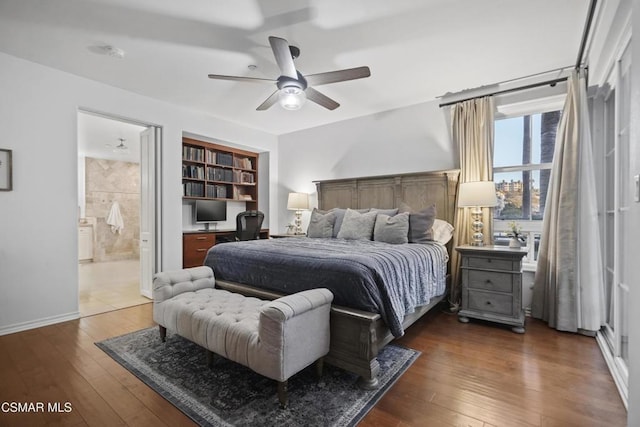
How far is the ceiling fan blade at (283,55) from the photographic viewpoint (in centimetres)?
201

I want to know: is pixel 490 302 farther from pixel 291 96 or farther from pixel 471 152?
pixel 291 96

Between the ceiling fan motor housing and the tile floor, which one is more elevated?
the ceiling fan motor housing

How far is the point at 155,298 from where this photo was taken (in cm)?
248

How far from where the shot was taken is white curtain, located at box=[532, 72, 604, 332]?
8.89 ft

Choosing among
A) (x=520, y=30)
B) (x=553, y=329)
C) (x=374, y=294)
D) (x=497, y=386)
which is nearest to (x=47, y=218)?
(x=374, y=294)

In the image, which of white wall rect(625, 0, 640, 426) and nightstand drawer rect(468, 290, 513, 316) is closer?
white wall rect(625, 0, 640, 426)

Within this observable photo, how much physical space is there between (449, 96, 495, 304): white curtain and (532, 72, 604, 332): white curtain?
0.60m

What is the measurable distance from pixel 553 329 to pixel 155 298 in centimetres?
367

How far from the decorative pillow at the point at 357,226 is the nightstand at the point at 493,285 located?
99 cm

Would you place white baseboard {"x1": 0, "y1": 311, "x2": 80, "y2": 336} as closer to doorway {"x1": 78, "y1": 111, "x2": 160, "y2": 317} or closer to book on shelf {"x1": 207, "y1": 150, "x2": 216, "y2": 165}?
doorway {"x1": 78, "y1": 111, "x2": 160, "y2": 317}

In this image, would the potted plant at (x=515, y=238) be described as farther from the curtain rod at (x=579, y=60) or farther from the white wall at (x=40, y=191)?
the white wall at (x=40, y=191)

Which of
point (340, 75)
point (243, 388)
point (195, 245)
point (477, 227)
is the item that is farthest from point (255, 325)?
point (195, 245)

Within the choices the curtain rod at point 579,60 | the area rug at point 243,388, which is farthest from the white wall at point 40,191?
the curtain rod at point 579,60

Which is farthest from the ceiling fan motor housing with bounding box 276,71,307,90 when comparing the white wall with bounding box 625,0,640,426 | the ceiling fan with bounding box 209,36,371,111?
the white wall with bounding box 625,0,640,426
